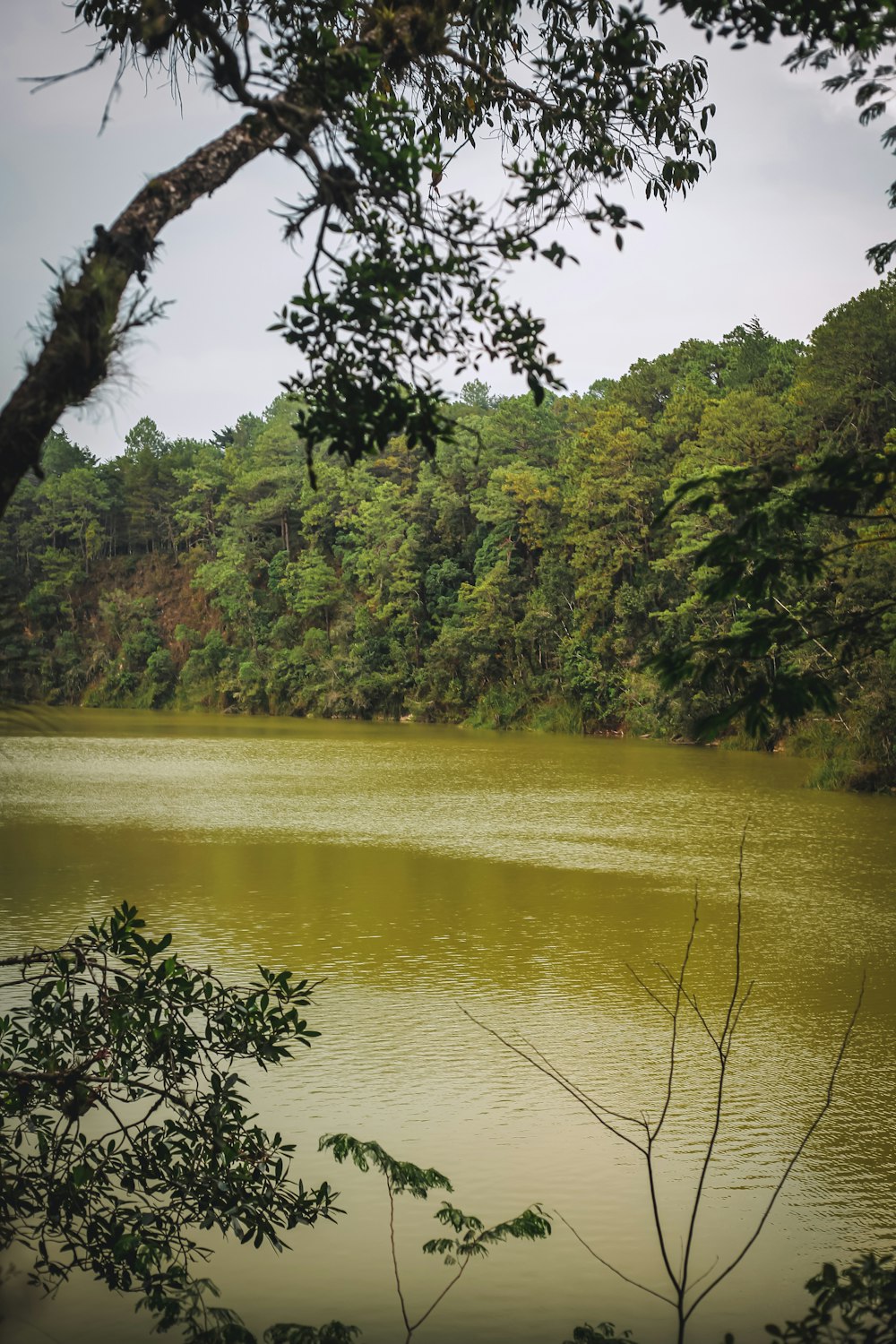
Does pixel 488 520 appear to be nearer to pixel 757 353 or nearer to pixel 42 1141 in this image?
pixel 757 353

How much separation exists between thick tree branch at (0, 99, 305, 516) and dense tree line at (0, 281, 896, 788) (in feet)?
37.0

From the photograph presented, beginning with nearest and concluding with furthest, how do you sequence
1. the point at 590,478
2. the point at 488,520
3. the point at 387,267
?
the point at 387,267
the point at 590,478
the point at 488,520

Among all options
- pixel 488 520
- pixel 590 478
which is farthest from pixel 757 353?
pixel 488 520

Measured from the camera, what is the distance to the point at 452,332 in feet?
8.35

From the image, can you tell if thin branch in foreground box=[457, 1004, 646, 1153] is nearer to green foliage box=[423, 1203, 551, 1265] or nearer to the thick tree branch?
green foliage box=[423, 1203, 551, 1265]

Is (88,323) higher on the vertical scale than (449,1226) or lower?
higher

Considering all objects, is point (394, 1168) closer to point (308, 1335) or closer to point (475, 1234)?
point (475, 1234)

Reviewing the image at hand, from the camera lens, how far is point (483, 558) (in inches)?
1239

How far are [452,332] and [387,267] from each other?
0.77ft

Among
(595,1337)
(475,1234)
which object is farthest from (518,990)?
(595,1337)

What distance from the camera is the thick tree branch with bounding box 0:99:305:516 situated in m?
2.04

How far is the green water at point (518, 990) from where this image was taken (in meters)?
3.19

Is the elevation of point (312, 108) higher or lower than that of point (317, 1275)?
higher

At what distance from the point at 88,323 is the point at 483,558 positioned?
29523mm
